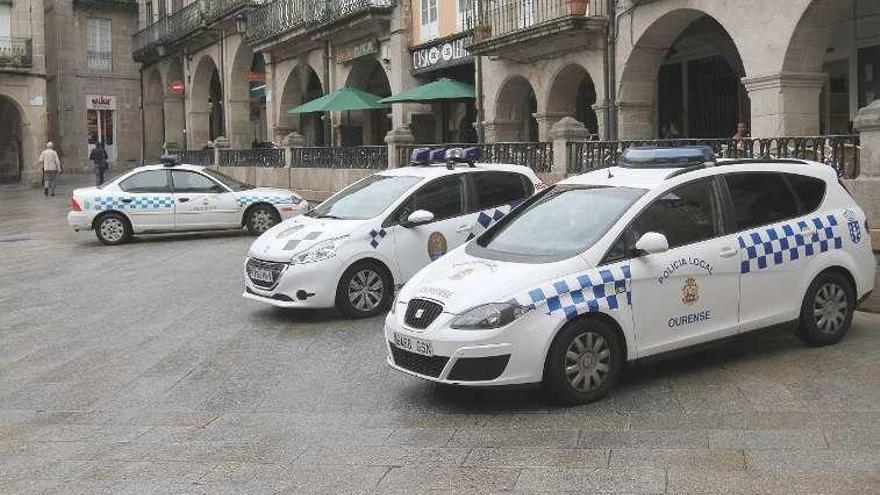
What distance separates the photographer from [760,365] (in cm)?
754

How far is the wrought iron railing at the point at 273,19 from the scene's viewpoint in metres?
30.7

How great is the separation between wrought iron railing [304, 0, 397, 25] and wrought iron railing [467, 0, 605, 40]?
12.4 ft

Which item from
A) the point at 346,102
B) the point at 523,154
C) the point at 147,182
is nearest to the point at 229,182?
the point at 147,182

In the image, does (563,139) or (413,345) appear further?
(563,139)

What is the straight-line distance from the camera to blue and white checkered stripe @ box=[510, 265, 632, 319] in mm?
6348

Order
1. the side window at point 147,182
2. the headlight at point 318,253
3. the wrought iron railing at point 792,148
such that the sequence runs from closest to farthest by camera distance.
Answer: the headlight at point 318,253 → the wrought iron railing at point 792,148 → the side window at point 147,182

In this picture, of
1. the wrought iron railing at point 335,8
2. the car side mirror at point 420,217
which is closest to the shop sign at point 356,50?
the wrought iron railing at point 335,8

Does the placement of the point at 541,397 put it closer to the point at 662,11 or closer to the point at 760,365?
the point at 760,365

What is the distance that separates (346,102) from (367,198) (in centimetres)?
1617

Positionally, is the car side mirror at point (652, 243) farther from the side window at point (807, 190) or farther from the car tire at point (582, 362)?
the side window at point (807, 190)

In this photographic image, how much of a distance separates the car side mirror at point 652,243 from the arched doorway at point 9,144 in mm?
44346

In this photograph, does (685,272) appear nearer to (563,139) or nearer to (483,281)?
(483,281)

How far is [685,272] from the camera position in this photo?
22.8ft

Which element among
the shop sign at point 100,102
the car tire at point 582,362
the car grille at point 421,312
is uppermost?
the shop sign at point 100,102
